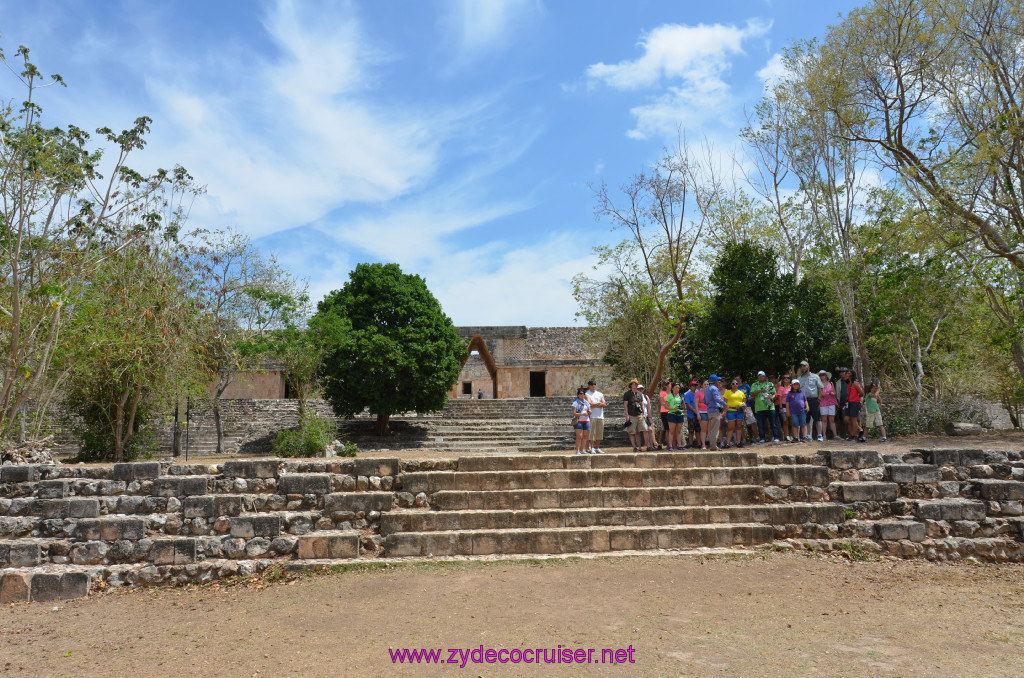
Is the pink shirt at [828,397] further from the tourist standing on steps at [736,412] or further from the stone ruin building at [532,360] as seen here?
the stone ruin building at [532,360]

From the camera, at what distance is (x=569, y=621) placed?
529 cm

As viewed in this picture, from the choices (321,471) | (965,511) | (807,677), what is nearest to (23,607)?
(321,471)

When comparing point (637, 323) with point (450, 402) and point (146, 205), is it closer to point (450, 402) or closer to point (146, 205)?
point (450, 402)

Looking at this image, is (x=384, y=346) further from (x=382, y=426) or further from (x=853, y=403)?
(x=853, y=403)

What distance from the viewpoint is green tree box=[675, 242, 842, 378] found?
45.9ft

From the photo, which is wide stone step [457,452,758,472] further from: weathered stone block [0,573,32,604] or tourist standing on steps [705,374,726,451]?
weathered stone block [0,573,32,604]

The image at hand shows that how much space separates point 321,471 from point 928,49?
1264cm

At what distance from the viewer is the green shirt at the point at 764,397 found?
11695 mm

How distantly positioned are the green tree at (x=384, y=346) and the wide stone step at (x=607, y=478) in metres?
8.52

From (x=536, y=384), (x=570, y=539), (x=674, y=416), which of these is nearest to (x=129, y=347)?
(x=570, y=539)

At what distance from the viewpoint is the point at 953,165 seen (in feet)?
36.1

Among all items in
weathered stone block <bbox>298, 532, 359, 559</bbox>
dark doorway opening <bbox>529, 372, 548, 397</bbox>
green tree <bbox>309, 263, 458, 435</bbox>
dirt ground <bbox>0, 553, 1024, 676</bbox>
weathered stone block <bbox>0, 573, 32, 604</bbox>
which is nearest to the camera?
dirt ground <bbox>0, 553, 1024, 676</bbox>

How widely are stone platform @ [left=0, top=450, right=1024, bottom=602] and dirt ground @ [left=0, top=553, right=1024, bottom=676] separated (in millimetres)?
376

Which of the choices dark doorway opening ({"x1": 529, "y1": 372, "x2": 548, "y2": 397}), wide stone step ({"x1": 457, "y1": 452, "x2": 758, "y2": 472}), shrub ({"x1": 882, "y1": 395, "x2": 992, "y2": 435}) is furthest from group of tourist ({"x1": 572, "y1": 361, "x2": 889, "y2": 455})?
dark doorway opening ({"x1": 529, "y1": 372, "x2": 548, "y2": 397})
